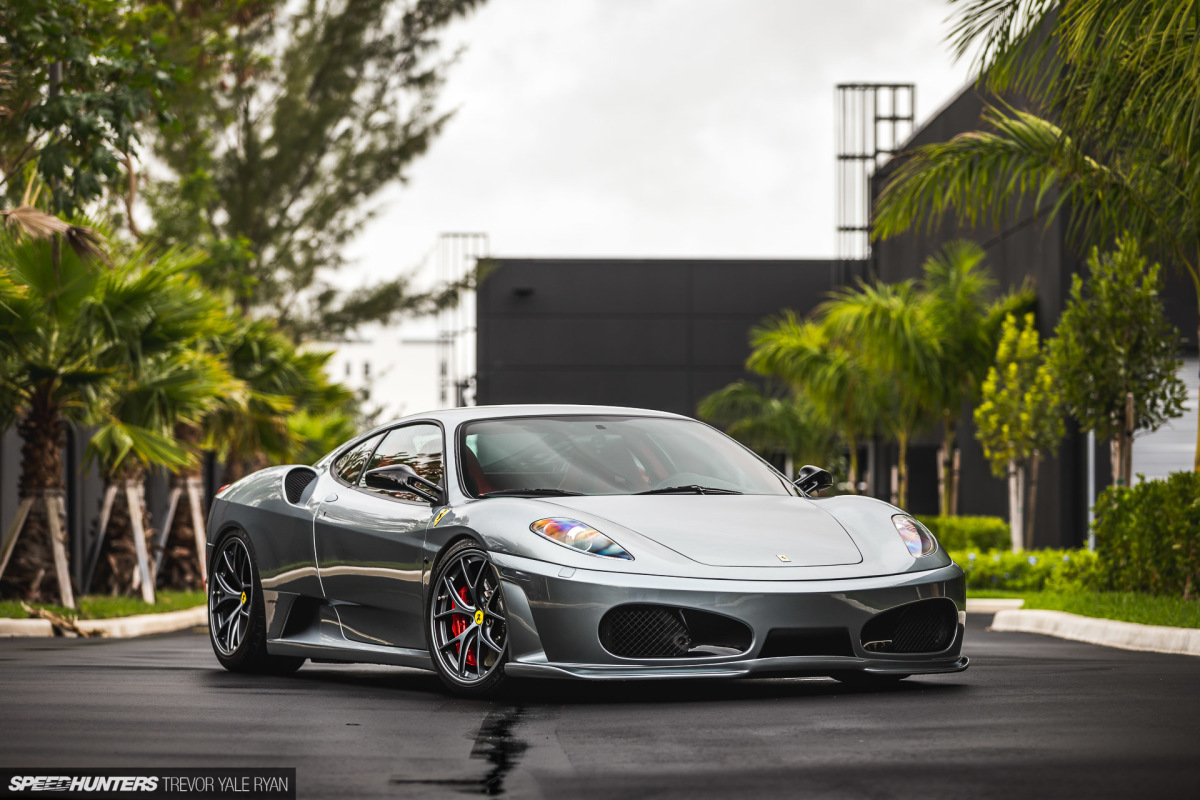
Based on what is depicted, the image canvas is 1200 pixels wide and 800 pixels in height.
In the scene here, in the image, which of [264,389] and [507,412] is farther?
[264,389]

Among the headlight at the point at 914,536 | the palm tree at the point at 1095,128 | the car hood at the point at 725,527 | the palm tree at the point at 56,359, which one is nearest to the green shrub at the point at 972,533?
the palm tree at the point at 1095,128

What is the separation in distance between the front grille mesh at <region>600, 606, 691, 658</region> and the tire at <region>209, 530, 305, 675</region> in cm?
270

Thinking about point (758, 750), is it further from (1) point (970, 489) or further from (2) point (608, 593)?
(1) point (970, 489)

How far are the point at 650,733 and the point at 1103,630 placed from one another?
6645mm

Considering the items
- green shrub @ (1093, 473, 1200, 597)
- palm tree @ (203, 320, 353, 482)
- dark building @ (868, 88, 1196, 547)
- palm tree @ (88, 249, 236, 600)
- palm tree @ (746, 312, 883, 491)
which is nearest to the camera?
green shrub @ (1093, 473, 1200, 597)

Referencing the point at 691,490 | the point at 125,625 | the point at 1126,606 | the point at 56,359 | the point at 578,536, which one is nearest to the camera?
the point at 578,536

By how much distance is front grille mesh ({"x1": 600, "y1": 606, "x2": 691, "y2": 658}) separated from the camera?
21.9 feet

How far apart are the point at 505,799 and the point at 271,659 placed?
4495mm

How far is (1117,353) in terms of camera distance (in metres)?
Result: 17.0

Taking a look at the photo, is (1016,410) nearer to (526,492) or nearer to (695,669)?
(526,492)

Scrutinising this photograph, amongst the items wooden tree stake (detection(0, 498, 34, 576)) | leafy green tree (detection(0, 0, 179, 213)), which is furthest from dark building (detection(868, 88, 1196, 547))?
wooden tree stake (detection(0, 498, 34, 576))

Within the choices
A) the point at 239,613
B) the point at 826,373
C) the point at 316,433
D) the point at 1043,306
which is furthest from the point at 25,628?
the point at 316,433

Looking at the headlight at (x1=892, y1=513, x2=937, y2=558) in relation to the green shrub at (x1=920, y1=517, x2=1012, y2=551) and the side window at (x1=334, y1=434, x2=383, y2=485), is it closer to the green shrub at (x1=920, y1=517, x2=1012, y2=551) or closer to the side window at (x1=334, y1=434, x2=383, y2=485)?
the side window at (x1=334, y1=434, x2=383, y2=485)

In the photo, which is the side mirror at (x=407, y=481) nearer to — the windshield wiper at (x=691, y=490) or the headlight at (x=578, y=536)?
the headlight at (x=578, y=536)
